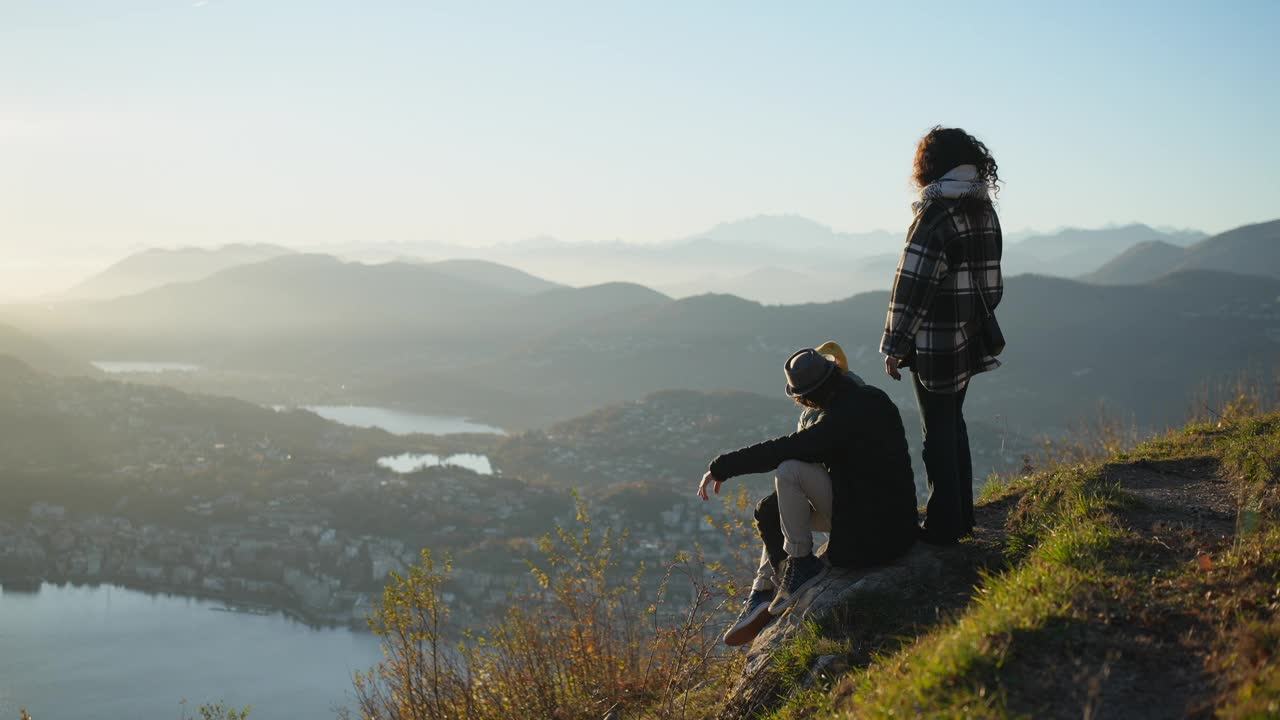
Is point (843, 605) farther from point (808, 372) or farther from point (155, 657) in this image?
point (155, 657)

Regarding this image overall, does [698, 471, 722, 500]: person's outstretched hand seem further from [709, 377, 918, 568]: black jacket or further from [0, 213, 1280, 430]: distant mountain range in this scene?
[0, 213, 1280, 430]: distant mountain range

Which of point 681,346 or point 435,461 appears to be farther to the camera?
point 681,346

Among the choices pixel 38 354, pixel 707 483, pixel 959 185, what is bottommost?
pixel 38 354

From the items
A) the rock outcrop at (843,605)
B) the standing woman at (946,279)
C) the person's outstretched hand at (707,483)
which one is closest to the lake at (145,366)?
the person's outstretched hand at (707,483)

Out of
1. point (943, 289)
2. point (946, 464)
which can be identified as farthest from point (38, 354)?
point (943, 289)

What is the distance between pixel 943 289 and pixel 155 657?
30.8m

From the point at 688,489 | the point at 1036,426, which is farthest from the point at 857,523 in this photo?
the point at 1036,426

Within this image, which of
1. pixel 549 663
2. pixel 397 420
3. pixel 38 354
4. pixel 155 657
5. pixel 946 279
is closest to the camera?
pixel 946 279

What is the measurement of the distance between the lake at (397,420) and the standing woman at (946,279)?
269 feet

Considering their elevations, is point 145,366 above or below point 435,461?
above

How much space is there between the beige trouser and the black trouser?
23.0 inches

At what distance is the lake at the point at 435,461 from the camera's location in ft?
186

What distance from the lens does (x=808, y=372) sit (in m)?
4.45

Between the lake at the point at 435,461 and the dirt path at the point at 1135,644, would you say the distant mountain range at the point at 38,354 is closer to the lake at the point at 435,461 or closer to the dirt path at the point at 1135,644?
the lake at the point at 435,461
